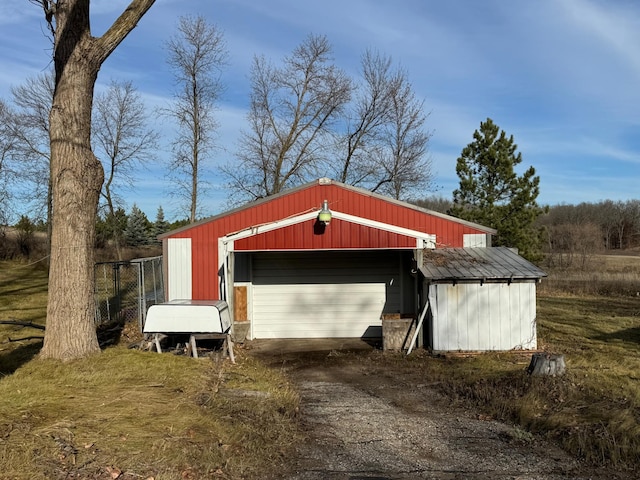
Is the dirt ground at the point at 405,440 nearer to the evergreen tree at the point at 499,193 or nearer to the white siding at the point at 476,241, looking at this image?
the white siding at the point at 476,241

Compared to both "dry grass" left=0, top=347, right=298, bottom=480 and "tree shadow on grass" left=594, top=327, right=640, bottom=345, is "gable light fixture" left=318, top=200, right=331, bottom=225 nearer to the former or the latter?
"dry grass" left=0, top=347, right=298, bottom=480

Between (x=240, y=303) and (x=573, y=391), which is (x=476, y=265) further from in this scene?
(x=240, y=303)

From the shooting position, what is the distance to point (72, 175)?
7.44 metres

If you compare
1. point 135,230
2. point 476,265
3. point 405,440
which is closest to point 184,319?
point 405,440

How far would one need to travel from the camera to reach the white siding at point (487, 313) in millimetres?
10398

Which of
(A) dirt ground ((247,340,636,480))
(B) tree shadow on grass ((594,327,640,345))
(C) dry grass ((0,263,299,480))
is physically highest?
(C) dry grass ((0,263,299,480))

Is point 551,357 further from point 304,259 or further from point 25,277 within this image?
point 25,277

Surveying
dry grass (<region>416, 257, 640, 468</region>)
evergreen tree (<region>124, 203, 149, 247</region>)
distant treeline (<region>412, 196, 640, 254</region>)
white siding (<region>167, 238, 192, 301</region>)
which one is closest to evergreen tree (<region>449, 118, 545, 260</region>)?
dry grass (<region>416, 257, 640, 468</region>)

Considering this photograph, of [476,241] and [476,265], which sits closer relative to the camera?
[476,265]

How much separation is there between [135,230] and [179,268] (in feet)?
119

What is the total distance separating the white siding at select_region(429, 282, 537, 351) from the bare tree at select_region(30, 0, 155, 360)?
636cm

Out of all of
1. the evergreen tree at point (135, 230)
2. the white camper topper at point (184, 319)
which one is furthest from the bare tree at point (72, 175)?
the evergreen tree at point (135, 230)

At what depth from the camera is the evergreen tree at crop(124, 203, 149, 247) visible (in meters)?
45.9

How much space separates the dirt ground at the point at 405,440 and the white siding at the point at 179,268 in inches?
187
